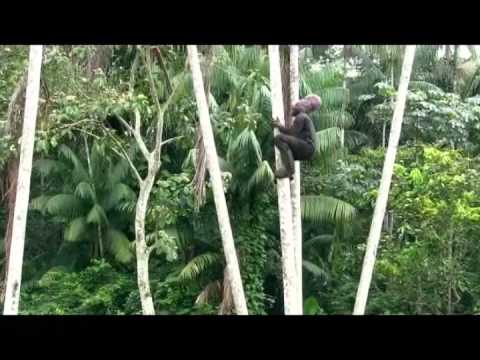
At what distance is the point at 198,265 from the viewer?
13.7 meters

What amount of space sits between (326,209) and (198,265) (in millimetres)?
2540

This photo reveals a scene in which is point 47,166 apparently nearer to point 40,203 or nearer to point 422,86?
point 40,203

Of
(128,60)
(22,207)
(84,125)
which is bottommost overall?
(22,207)

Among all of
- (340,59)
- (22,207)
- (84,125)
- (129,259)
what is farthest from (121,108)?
(340,59)

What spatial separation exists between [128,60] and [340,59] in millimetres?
6378

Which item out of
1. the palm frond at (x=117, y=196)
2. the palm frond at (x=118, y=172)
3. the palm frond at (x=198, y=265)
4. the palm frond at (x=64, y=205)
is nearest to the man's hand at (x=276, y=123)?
the palm frond at (x=198, y=265)

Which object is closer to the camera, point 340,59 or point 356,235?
point 356,235

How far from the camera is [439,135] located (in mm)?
13898

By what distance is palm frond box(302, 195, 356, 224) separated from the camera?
13.9 metres

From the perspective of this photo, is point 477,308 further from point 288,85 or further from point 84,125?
point 84,125

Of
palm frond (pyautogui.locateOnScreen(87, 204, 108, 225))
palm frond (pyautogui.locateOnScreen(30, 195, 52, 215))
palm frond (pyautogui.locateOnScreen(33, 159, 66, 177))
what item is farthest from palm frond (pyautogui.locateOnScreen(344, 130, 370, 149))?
palm frond (pyautogui.locateOnScreen(30, 195, 52, 215))

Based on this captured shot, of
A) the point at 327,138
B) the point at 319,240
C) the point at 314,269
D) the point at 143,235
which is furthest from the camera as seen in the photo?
the point at 319,240

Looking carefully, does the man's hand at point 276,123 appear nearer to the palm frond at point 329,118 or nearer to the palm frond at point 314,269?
the palm frond at point 329,118

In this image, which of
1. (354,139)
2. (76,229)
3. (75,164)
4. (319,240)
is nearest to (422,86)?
(354,139)
